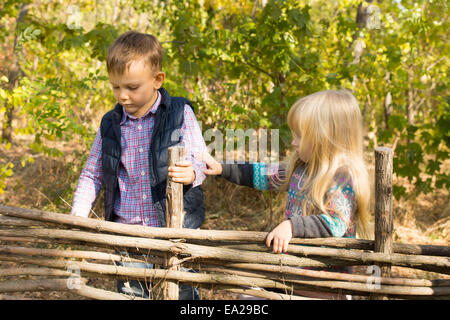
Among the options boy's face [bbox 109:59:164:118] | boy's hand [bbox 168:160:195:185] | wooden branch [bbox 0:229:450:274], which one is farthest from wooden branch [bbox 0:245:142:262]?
boy's face [bbox 109:59:164:118]

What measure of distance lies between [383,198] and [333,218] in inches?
8.9

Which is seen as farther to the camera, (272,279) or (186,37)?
(186,37)

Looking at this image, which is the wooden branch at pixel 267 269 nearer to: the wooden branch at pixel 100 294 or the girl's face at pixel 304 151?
the wooden branch at pixel 100 294

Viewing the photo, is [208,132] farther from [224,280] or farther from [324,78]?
[224,280]

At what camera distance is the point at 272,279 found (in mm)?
2033

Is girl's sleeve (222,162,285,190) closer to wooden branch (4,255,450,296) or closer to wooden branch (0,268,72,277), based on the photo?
wooden branch (4,255,450,296)

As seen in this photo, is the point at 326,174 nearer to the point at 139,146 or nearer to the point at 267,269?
the point at 267,269

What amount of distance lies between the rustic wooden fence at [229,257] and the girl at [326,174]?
96 mm

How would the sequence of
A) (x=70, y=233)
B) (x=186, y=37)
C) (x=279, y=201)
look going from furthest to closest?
(x=279, y=201)
(x=186, y=37)
(x=70, y=233)

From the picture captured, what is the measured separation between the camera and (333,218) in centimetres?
183

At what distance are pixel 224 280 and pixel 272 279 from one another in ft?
0.78

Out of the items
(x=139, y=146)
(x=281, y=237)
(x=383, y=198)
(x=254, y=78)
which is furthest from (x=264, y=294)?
(x=254, y=78)

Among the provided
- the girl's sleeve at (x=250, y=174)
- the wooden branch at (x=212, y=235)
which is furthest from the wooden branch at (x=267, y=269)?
the girl's sleeve at (x=250, y=174)
